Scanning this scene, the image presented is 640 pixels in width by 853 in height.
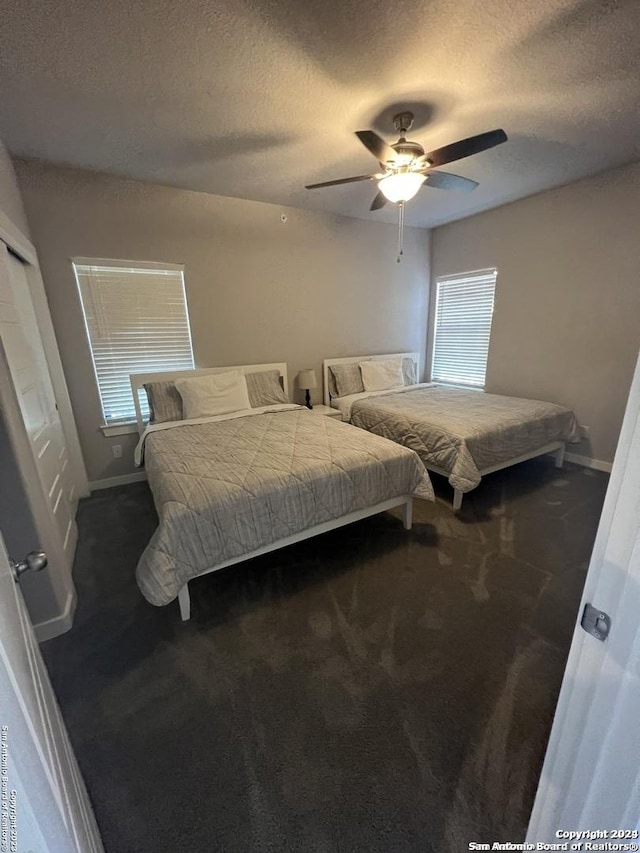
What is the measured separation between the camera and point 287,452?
2236 mm

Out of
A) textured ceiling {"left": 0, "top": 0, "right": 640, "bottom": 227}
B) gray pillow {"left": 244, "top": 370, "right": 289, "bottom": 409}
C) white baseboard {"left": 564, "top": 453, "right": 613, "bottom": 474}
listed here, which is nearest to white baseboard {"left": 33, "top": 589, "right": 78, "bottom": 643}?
gray pillow {"left": 244, "top": 370, "right": 289, "bottom": 409}

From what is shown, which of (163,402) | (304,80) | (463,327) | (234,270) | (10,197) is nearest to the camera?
(304,80)

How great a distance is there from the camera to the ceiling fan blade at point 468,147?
1.78 metres

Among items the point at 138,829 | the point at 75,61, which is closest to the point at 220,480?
the point at 138,829

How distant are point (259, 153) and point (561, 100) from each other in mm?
1931

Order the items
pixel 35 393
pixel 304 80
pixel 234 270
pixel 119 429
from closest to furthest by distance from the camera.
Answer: pixel 304 80, pixel 35 393, pixel 119 429, pixel 234 270

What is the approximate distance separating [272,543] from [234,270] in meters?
2.80

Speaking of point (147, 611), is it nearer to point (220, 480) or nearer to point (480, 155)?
point (220, 480)

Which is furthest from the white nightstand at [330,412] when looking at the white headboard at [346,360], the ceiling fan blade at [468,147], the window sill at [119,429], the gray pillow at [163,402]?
the ceiling fan blade at [468,147]

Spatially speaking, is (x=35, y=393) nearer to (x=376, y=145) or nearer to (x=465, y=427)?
(x=376, y=145)

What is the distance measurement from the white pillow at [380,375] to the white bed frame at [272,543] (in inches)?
38.7

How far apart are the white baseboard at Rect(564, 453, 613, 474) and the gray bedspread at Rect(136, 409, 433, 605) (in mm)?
2244

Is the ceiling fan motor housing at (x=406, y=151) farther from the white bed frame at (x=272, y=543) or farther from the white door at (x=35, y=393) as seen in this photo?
the white door at (x=35, y=393)

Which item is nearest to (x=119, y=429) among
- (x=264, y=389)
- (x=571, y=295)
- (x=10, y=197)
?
(x=264, y=389)
